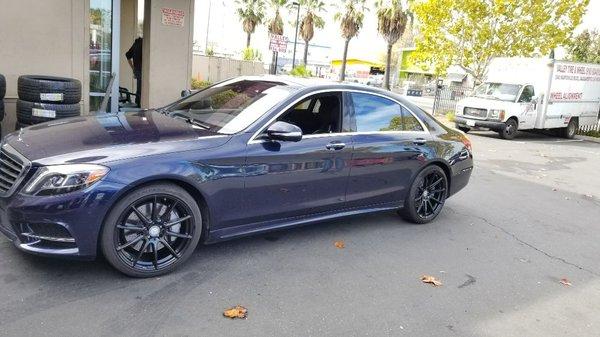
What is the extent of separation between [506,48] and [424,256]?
18734 mm

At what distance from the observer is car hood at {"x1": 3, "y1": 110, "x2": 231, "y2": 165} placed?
3.48 meters

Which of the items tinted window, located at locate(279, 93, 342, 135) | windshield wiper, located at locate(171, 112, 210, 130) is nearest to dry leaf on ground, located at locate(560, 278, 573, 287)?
tinted window, located at locate(279, 93, 342, 135)

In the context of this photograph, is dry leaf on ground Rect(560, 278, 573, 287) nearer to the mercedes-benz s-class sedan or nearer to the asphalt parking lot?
the asphalt parking lot

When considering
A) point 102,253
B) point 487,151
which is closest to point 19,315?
point 102,253

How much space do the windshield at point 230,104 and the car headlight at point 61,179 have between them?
115cm

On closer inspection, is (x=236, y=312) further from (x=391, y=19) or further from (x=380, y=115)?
(x=391, y=19)

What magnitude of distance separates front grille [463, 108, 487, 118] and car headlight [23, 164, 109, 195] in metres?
15.6

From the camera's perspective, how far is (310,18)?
39.2m

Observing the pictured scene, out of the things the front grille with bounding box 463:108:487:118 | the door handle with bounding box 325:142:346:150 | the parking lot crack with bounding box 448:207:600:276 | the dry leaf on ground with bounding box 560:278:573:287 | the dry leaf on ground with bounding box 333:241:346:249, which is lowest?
the dry leaf on ground with bounding box 560:278:573:287

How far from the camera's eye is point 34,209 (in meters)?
3.30

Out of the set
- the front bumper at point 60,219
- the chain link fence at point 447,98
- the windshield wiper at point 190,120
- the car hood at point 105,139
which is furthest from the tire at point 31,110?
the chain link fence at point 447,98

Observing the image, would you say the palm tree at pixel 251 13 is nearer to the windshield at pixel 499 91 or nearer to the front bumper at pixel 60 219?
the windshield at pixel 499 91

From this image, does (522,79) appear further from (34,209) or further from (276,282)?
(34,209)

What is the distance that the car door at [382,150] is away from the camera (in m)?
4.91
